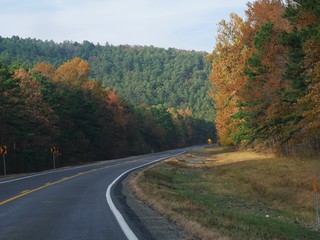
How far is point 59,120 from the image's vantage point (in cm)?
5962

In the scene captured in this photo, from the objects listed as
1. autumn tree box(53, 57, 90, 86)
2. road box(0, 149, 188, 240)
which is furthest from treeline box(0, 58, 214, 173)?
road box(0, 149, 188, 240)

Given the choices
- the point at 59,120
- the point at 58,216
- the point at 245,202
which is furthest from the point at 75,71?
the point at 58,216

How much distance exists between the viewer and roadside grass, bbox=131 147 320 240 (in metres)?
10.5

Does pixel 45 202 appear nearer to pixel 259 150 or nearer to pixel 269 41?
pixel 269 41

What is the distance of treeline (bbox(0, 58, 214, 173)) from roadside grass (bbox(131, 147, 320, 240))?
2308 centimetres

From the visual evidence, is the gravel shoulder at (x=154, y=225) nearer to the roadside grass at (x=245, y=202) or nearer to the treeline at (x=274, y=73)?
the roadside grass at (x=245, y=202)

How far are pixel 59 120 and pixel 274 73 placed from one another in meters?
30.9

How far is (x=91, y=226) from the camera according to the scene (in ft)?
32.9

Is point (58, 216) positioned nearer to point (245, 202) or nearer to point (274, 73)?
point (245, 202)

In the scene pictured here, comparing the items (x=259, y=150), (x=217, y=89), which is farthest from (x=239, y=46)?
(x=259, y=150)

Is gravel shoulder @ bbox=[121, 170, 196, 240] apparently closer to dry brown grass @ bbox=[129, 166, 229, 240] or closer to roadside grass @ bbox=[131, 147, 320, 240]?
dry brown grass @ bbox=[129, 166, 229, 240]

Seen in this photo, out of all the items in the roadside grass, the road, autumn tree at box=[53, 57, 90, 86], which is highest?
autumn tree at box=[53, 57, 90, 86]

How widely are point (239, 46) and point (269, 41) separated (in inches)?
618

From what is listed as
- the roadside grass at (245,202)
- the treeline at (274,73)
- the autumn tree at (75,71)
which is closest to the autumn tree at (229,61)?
the treeline at (274,73)
